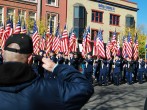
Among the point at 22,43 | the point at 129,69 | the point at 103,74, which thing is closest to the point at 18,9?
the point at 129,69

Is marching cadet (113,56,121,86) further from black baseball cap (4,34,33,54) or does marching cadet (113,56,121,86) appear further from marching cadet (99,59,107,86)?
black baseball cap (4,34,33,54)

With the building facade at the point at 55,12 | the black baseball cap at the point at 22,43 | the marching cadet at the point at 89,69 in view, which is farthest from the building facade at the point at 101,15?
the black baseball cap at the point at 22,43

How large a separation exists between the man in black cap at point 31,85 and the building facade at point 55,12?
129ft

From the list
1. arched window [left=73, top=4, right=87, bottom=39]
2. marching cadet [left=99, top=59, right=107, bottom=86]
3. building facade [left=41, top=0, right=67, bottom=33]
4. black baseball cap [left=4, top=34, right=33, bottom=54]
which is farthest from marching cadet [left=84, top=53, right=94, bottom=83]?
arched window [left=73, top=4, right=87, bottom=39]

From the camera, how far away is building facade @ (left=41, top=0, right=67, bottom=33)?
1661 inches

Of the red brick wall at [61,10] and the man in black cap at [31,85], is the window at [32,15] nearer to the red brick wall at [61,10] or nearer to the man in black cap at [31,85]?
the red brick wall at [61,10]

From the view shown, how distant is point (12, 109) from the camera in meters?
2.37

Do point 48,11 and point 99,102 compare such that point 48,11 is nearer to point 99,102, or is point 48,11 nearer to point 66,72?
point 99,102

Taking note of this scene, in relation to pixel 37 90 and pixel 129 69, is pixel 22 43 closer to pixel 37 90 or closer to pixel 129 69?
pixel 37 90

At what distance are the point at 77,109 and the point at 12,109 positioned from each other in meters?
0.42

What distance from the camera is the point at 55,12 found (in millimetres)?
43344

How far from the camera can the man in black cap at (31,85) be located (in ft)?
7.75

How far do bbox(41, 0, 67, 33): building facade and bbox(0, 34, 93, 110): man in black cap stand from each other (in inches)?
1545

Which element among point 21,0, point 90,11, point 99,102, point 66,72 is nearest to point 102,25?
point 90,11
